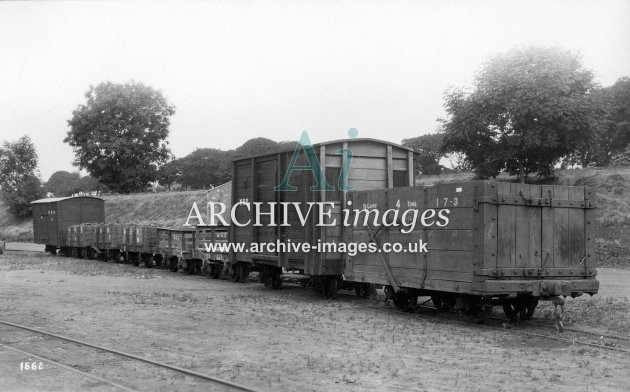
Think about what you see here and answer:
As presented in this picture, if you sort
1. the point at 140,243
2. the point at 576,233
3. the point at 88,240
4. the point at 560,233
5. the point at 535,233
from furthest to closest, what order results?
the point at 88,240 → the point at 140,243 → the point at 576,233 → the point at 560,233 → the point at 535,233

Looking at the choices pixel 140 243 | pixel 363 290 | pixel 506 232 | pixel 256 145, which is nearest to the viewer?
pixel 506 232

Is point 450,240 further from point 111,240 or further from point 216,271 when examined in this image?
point 111,240

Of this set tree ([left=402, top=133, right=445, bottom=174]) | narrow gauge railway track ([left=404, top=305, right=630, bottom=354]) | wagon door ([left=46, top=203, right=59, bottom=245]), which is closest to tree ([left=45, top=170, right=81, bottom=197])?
tree ([left=402, top=133, right=445, bottom=174])

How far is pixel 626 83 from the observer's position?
39062 mm

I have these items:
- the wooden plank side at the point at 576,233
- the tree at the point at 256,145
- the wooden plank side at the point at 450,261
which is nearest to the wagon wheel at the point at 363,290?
the wooden plank side at the point at 450,261

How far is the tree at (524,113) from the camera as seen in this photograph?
26938 millimetres

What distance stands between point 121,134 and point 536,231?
1891 inches

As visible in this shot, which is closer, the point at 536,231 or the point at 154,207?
the point at 536,231

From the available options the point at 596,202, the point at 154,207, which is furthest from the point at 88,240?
the point at 596,202

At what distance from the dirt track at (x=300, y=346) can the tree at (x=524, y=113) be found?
16.2 m

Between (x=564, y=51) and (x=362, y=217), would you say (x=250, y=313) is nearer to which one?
(x=362, y=217)

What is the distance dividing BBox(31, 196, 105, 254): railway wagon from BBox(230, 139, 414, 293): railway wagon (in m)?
21.6

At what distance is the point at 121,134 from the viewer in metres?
53.5

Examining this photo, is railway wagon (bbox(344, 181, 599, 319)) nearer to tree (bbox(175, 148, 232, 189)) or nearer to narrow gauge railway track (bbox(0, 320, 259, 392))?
narrow gauge railway track (bbox(0, 320, 259, 392))
